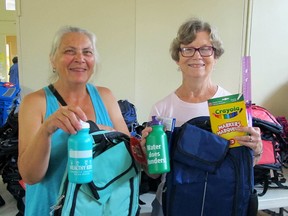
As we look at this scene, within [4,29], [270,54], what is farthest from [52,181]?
[270,54]

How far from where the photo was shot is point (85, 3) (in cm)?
180

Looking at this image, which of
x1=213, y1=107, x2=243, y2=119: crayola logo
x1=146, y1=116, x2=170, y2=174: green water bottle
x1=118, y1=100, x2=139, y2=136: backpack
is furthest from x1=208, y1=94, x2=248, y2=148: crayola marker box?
x1=118, y1=100, x2=139, y2=136: backpack

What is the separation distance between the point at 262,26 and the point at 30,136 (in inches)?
77.2

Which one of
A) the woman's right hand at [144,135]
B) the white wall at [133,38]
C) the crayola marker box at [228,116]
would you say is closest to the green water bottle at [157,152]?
the woman's right hand at [144,135]

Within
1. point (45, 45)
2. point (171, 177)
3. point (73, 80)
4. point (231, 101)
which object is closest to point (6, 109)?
point (45, 45)

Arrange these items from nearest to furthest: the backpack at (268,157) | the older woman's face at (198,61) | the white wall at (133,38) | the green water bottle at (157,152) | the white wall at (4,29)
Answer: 1. the green water bottle at (157,152)
2. the older woman's face at (198,61)
3. the backpack at (268,157)
4. the white wall at (133,38)
5. the white wall at (4,29)

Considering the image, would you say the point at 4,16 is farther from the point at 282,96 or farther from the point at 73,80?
the point at 282,96

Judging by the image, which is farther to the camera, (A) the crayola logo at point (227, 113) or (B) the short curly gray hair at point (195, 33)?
(B) the short curly gray hair at point (195, 33)

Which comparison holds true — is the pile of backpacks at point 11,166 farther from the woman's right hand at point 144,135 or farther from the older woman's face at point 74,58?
the woman's right hand at point 144,135

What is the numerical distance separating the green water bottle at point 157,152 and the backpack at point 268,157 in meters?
0.60

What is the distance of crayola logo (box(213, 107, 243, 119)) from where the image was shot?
772mm

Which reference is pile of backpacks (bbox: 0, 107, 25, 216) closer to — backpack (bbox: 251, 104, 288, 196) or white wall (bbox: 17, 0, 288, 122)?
white wall (bbox: 17, 0, 288, 122)

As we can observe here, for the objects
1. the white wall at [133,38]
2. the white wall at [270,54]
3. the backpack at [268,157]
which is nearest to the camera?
the backpack at [268,157]

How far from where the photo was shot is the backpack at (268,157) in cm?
121
